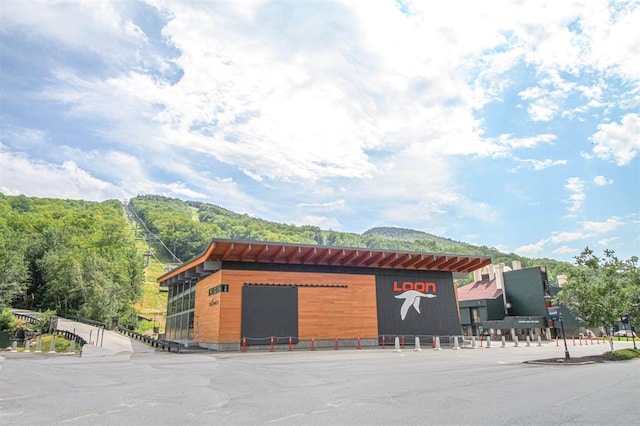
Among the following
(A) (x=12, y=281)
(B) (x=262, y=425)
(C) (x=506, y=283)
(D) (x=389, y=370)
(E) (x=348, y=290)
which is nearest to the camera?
(B) (x=262, y=425)

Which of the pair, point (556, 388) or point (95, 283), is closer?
→ point (556, 388)

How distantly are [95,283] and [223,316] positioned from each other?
3442 centimetres

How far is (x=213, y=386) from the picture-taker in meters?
10.7

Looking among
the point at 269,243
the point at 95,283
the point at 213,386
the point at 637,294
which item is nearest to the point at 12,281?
the point at 95,283

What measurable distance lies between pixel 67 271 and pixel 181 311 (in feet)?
93.6

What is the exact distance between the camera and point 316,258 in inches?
1220

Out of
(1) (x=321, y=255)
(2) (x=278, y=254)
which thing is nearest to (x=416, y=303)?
(1) (x=321, y=255)

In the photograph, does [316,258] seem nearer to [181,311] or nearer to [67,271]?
[181,311]

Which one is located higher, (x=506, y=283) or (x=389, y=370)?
(x=506, y=283)

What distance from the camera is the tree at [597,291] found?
20906 millimetres

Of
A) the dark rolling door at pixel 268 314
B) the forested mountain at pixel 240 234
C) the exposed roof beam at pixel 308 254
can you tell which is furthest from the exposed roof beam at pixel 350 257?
the forested mountain at pixel 240 234

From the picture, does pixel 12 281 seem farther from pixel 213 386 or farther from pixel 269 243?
pixel 213 386

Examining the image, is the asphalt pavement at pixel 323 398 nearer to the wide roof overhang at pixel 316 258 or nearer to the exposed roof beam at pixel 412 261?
the wide roof overhang at pixel 316 258

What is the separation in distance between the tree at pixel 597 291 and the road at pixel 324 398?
771cm
